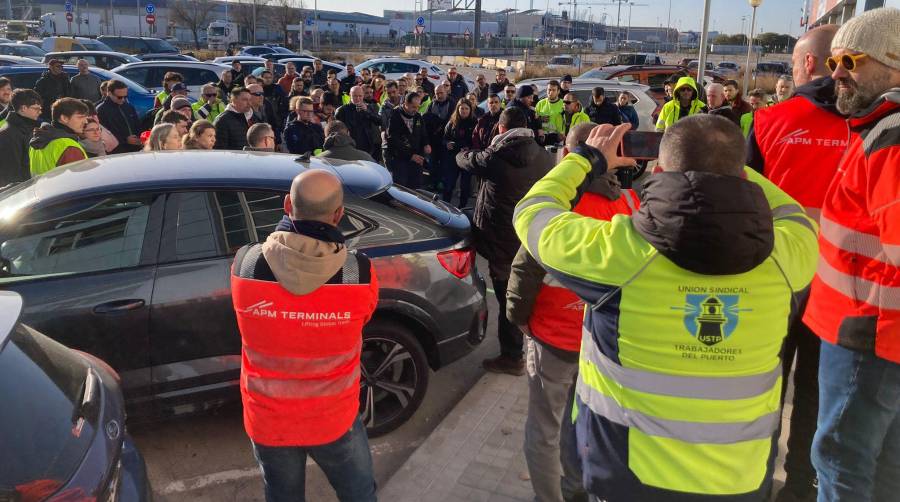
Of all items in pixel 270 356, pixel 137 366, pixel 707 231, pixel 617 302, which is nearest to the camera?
pixel 707 231

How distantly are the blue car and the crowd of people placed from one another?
477 inches

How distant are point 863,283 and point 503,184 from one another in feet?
8.62

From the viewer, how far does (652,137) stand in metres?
2.20

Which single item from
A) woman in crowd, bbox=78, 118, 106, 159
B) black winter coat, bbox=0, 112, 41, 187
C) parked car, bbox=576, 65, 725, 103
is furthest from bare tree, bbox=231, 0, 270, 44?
woman in crowd, bbox=78, 118, 106, 159

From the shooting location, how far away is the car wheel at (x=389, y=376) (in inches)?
156

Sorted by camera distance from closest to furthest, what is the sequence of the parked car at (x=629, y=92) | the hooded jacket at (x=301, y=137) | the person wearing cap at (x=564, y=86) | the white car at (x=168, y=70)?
the hooded jacket at (x=301, y=137)
the person wearing cap at (x=564, y=86)
the parked car at (x=629, y=92)
the white car at (x=168, y=70)

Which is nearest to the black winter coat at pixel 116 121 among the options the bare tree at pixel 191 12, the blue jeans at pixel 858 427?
the blue jeans at pixel 858 427

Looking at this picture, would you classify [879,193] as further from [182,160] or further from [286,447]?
[182,160]

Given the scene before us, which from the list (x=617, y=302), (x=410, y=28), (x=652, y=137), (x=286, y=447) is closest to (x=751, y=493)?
(x=617, y=302)

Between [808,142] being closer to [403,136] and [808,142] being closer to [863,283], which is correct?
[863,283]

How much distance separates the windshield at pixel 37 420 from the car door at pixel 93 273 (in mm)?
1051

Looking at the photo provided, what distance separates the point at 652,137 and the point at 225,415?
3.20m

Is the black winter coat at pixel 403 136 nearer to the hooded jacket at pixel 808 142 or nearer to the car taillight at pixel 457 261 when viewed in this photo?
the car taillight at pixel 457 261

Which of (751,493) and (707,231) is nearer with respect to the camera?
(707,231)
